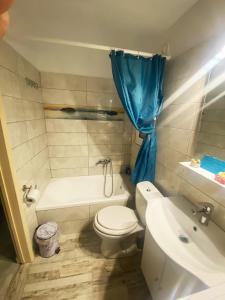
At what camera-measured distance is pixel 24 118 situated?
142cm

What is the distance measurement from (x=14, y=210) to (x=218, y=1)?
2.06 m

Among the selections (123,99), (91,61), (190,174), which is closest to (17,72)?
(91,61)

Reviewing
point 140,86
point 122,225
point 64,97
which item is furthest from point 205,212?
point 64,97

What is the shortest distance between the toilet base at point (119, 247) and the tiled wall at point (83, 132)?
1.14 m

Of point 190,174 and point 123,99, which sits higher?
point 123,99

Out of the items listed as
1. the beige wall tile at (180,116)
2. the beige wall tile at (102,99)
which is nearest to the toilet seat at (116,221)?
the beige wall tile at (180,116)

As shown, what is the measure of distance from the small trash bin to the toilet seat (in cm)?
48

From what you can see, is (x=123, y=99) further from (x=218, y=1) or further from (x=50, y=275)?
(x=50, y=275)

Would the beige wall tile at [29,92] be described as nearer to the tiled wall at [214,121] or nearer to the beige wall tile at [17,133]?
the beige wall tile at [17,133]

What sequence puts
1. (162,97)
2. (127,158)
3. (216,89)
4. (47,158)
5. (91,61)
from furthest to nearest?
1. (127,158)
2. (47,158)
3. (91,61)
4. (162,97)
5. (216,89)

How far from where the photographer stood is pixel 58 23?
1.14m

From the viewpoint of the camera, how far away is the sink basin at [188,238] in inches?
26.9

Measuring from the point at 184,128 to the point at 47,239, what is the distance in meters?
1.65

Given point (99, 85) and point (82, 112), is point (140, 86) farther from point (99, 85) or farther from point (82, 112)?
point (82, 112)
